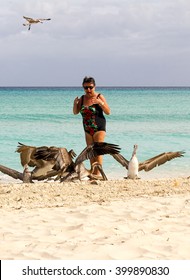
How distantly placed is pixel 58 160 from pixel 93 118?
0.86 m

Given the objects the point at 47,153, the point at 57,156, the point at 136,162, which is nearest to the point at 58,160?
the point at 57,156

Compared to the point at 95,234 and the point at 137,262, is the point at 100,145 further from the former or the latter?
the point at 137,262

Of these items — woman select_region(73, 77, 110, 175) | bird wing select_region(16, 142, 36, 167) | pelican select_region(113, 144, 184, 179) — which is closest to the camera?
woman select_region(73, 77, 110, 175)

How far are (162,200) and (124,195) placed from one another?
71cm

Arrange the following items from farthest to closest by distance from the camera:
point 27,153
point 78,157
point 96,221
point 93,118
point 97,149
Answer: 1. point 27,153
2. point 93,118
3. point 97,149
4. point 78,157
5. point 96,221

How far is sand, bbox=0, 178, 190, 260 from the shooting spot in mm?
5562

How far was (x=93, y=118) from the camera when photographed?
9648 millimetres

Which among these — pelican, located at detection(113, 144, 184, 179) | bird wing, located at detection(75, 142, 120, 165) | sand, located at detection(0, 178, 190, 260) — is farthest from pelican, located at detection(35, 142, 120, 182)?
pelican, located at detection(113, 144, 184, 179)

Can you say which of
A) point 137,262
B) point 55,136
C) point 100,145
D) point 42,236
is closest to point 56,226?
point 42,236

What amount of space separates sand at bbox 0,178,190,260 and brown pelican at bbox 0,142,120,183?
10.7 inches

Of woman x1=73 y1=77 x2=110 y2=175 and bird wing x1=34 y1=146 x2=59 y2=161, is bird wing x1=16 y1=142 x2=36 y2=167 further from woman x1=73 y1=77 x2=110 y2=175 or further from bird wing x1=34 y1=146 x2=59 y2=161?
woman x1=73 y1=77 x2=110 y2=175

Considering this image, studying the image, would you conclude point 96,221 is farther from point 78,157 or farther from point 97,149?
point 97,149

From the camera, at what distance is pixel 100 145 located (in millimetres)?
9523

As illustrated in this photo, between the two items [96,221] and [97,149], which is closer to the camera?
[96,221]
